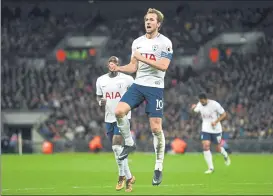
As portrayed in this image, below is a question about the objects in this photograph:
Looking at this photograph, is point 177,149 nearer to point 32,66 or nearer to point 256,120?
point 256,120

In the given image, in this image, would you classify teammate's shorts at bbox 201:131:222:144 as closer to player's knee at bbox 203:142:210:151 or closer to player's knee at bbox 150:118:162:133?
player's knee at bbox 203:142:210:151

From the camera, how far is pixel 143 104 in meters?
44.7

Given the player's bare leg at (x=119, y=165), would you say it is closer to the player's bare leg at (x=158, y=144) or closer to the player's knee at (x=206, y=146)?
the player's bare leg at (x=158, y=144)

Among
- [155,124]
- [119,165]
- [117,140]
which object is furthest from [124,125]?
[117,140]

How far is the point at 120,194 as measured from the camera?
47.9ft

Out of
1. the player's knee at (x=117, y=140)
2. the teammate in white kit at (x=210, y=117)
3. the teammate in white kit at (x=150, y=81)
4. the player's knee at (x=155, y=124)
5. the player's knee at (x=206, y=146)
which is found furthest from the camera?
the teammate in white kit at (x=210, y=117)

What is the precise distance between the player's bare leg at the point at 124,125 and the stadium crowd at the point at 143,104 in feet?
85.3

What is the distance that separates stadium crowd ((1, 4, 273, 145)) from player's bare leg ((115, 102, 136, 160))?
85.3 feet

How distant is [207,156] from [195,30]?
27447 millimetres

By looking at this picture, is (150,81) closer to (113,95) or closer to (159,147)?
(159,147)

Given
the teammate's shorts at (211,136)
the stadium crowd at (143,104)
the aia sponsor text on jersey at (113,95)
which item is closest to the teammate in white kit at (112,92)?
the aia sponsor text on jersey at (113,95)

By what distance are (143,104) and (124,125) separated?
3017cm

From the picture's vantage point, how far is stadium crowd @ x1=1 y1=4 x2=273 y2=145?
42.3 metres

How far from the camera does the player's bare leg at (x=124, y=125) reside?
46.6 feet
